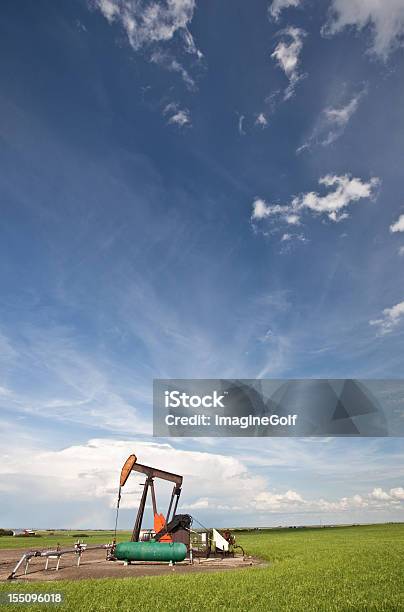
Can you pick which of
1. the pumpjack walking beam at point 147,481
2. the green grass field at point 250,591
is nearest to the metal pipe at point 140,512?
the pumpjack walking beam at point 147,481

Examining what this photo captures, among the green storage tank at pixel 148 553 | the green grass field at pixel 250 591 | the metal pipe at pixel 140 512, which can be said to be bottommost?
the green grass field at pixel 250 591

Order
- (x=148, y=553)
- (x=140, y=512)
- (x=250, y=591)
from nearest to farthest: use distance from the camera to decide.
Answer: (x=250, y=591) < (x=148, y=553) < (x=140, y=512)

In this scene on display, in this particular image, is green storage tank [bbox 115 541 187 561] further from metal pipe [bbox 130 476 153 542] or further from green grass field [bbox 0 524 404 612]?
green grass field [bbox 0 524 404 612]

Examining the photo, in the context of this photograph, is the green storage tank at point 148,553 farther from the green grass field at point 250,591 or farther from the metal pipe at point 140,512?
the green grass field at point 250,591

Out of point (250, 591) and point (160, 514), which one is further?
point (160, 514)

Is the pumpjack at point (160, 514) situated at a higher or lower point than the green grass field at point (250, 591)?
higher

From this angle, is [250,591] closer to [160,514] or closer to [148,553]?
[148,553]

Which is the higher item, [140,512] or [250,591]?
[140,512]

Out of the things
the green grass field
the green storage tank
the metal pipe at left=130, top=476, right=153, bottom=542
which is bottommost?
→ the green grass field

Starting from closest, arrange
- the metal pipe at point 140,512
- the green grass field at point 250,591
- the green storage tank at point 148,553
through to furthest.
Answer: the green grass field at point 250,591 < the green storage tank at point 148,553 < the metal pipe at point 140,512

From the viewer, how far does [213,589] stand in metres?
14.5

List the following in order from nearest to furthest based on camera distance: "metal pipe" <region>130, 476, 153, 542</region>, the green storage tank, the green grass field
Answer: the green grass field, the green storage tank, "metal pipe" <region>130, 476, 153, 542</region>

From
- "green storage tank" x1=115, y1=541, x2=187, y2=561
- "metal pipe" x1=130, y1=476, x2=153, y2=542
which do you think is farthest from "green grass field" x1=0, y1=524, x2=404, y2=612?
"metal pipe" x1=130, y1=476, x2=153, y2=542

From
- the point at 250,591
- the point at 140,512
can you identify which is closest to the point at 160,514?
the point at 140,512
